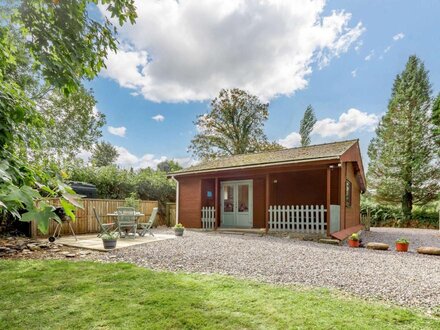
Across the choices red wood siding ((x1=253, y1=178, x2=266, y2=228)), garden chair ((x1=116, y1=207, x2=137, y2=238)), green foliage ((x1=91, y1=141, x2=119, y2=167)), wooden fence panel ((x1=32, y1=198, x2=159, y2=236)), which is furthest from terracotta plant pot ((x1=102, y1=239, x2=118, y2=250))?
green foliage ((x1=91, y1=141, x2=119, y2=167))

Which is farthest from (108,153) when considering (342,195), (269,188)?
(342,195)

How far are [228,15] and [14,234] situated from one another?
10569 mm

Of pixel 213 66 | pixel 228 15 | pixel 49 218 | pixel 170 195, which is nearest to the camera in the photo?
pixel 49 218

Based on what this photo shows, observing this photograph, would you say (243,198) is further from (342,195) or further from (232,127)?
(232,127)

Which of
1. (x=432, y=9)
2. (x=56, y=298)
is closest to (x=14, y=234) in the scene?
(x=56, y=298)

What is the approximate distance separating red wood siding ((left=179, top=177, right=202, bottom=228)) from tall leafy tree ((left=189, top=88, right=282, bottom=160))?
1454cm

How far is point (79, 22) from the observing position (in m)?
3.70

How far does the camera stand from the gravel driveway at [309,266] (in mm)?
4012

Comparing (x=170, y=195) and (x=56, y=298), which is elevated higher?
(x=170, y=195)

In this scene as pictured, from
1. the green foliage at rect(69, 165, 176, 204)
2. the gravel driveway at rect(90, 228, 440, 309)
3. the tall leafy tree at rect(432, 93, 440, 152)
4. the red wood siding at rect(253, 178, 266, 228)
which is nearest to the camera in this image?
the gravel driveway at rect(90, 228, 440, 309)

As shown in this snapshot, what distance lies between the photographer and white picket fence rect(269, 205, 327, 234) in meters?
10.1

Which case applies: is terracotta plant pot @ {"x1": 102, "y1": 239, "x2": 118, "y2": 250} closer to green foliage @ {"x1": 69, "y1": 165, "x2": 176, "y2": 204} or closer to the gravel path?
green foliage @ {"x1": 69, "y1": 165, "x2": 176, "y2": 204}

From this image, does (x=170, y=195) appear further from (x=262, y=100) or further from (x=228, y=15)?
(x=262, y=100)

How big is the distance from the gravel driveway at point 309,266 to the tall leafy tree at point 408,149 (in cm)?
1629
